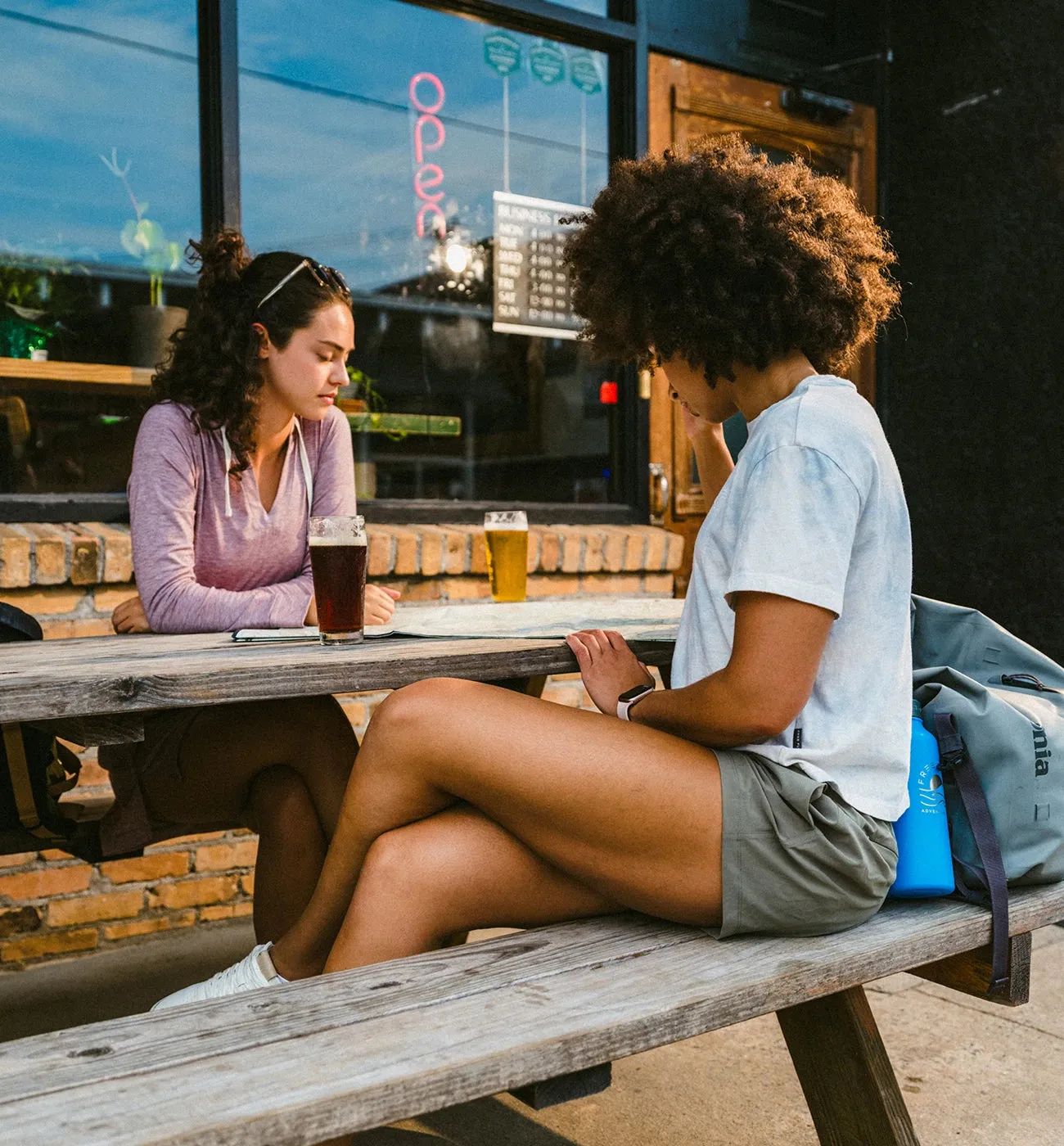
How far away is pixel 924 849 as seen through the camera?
1510 mm

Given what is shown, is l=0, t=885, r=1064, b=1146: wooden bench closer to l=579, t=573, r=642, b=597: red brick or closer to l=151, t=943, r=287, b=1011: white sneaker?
l=151, t=943, r=287, b=1011: white sneaker

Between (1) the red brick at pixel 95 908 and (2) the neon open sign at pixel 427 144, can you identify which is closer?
(1) the red brick at pixel 95 908

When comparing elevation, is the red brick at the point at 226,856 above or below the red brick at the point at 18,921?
above

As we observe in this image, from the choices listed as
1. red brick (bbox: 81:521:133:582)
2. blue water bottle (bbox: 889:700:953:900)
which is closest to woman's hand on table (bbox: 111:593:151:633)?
red brick (bbox: 81:521:133:582)

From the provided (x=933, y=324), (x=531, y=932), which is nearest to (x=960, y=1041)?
(x=531, y=932)

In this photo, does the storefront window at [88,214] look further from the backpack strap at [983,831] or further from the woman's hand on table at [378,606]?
the backpack strap at [983,831]

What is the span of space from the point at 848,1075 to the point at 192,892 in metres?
1.83

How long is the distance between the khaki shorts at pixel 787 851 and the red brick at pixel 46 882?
1.90 m

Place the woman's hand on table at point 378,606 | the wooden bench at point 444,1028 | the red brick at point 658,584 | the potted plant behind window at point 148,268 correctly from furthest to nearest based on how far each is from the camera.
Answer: the red brick at point 658,584 < the potted plant behind window at point 148,268 < the woman's hand on table at point 378,606 < the wooden bench at point 444,1028

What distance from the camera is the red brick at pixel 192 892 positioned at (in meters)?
2.89

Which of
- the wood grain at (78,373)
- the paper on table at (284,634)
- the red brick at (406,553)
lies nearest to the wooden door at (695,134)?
the red brick at (406,553)

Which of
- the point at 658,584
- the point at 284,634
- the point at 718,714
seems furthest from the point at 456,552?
the point at 718,714

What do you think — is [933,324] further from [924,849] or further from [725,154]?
[924,849]

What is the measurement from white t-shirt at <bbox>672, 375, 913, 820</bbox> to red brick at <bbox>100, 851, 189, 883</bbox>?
1854 millimetres
